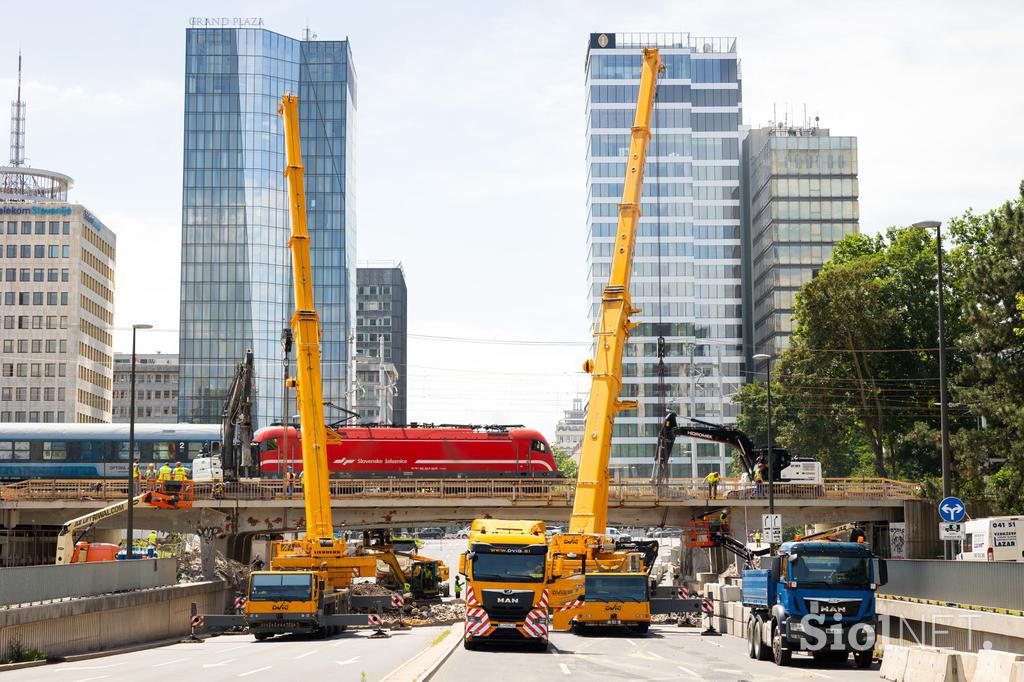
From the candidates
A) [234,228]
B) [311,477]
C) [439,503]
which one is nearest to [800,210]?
[234,228]

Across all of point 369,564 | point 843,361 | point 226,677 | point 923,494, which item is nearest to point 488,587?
point 226,677

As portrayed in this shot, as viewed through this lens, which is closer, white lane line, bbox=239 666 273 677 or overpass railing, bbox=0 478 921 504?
white lane line, bbox=239 666 273 677

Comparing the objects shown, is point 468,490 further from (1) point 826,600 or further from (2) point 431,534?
(2) point 431,534

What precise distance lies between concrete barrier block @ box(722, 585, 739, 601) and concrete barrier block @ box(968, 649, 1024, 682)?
21910mm

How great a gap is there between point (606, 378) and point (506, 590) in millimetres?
13377

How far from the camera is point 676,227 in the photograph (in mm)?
158875

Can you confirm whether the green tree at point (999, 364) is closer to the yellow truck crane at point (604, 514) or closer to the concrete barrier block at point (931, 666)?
Answer: the yellow truck crane at point (604, 514)

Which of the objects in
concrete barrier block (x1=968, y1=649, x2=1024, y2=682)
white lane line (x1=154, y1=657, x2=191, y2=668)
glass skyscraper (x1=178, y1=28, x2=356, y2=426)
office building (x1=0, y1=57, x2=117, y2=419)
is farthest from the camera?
glass skyscraper (x1=178, y1=28, x2=356, y2=426)

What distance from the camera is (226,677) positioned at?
2467 cm

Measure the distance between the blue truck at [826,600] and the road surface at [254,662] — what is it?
884cm

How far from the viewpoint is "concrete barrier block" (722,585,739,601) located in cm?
4288

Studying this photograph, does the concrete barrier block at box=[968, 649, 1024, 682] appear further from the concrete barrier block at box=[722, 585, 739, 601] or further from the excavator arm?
the excavator arm

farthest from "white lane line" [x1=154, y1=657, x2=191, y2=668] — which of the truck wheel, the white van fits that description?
the white van

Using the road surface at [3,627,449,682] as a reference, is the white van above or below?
above
